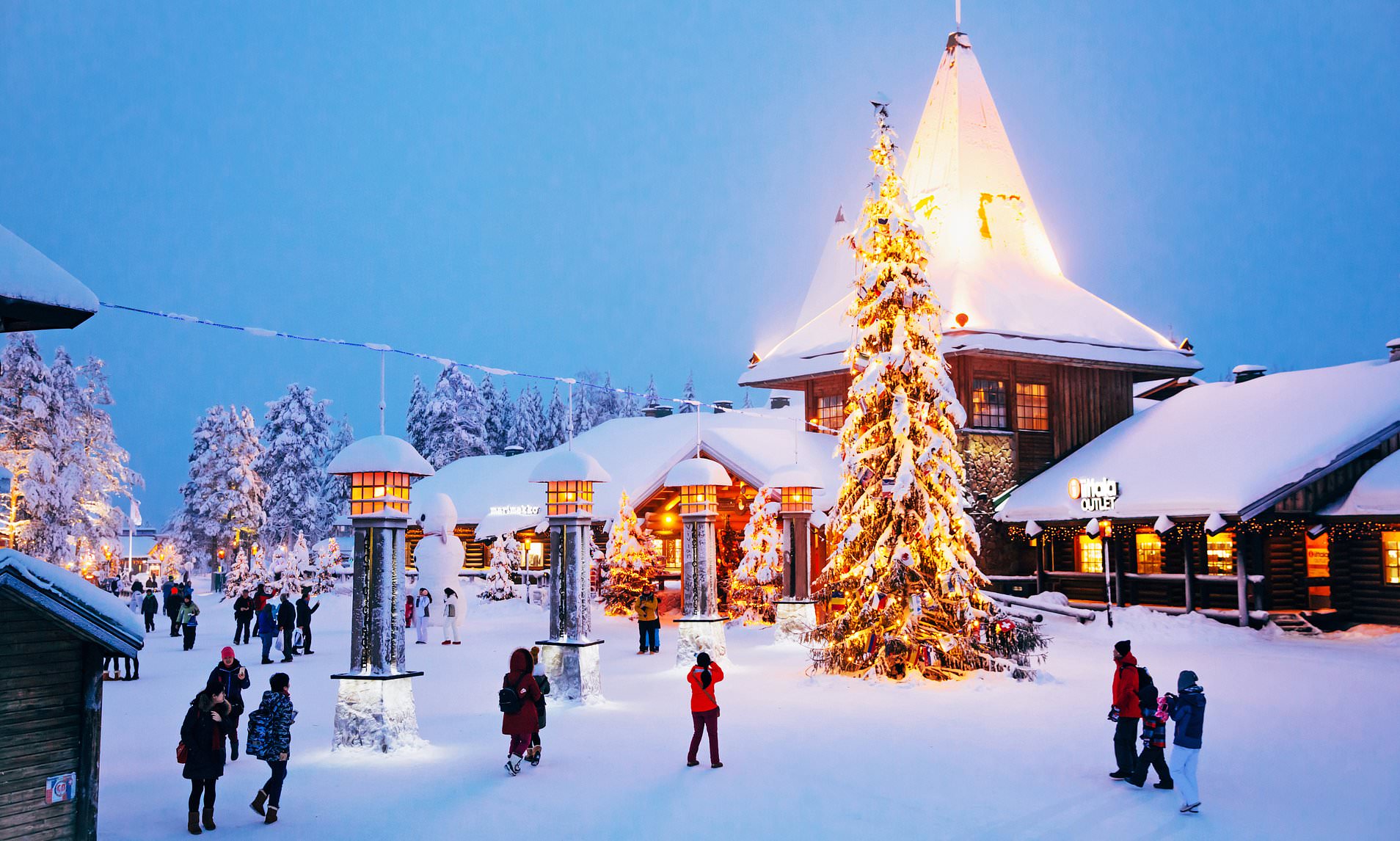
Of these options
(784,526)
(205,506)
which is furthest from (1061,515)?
(205,506)

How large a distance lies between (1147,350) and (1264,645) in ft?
42.8

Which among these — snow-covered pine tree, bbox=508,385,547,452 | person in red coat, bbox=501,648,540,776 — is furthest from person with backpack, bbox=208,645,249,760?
snow-covered pine tree, bbox=508,385,547,452

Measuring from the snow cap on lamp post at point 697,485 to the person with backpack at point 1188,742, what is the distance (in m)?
13.5

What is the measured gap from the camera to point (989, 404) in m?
32.8

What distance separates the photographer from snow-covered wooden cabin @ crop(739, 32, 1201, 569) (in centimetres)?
3197

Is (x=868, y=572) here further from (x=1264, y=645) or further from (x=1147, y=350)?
(x=1147, y=350)

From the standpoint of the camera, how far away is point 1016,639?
1928cm

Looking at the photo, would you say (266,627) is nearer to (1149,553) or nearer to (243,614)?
(243,614)

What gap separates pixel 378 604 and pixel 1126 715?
8.67m

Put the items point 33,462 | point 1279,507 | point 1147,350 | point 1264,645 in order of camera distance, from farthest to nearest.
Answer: point 33,462 → point 1147,350 → point 1279,507 → point 1264,645

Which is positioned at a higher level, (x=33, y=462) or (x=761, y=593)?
(x=33, y=462)

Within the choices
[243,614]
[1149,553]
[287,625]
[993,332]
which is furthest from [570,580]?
[1149,553]

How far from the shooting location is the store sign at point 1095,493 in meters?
28.0

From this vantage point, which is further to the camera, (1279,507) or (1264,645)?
(1279,507)
